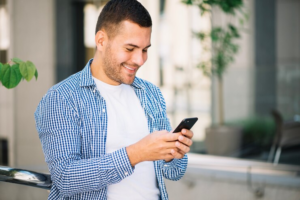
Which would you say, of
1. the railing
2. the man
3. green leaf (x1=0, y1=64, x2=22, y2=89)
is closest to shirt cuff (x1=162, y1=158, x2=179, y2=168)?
the man

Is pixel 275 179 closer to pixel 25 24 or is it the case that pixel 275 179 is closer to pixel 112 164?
pixel 112 164

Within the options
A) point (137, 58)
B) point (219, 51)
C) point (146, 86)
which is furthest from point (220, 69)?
point (137, 58)

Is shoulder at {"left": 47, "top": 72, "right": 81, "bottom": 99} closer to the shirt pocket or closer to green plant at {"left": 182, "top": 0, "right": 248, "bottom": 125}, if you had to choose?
the shirt pocket

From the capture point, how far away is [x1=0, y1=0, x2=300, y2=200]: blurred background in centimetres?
788

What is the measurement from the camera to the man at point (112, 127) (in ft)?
5.88

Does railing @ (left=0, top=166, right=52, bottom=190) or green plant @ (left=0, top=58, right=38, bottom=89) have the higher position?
green plant @ (left=0, top=58, right=38, bottom=89)

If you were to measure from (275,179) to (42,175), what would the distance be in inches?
96.0

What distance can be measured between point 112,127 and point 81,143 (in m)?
0.17

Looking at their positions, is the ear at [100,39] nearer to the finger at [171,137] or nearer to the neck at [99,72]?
the neck at [99,72]

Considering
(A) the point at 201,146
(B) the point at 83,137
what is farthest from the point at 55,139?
(A) the point at 201,146

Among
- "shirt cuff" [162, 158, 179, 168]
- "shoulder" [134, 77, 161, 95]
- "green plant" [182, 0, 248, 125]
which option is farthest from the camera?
"green plant" [182, 0, 248, 125]

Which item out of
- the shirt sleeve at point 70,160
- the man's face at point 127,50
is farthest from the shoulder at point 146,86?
the shirt sleeve at point 70,160

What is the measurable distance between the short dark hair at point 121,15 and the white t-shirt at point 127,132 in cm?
29

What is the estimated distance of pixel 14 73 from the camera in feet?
6.79
